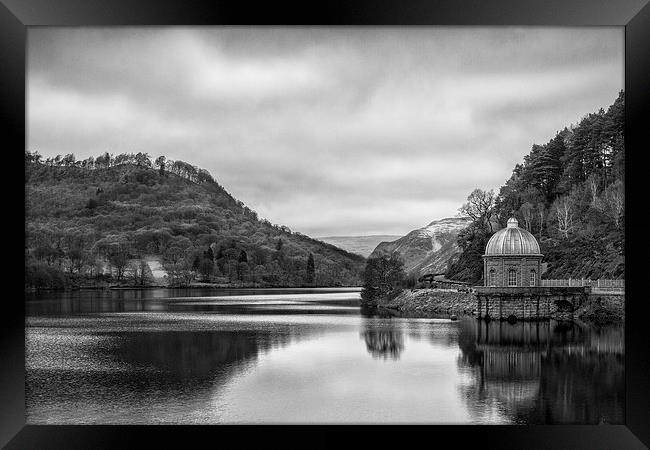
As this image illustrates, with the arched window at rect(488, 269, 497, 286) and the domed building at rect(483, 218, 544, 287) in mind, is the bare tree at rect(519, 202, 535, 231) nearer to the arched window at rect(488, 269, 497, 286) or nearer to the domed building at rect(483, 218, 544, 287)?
the domed building at rect(483, 218, 544, 287)

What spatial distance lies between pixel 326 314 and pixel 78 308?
9.27 meters

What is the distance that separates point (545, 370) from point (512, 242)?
6640 mm

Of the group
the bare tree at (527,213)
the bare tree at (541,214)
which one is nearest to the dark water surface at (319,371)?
the bare tree at (541,214)

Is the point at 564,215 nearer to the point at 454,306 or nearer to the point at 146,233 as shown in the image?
the point at 454,306

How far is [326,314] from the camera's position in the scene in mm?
22344

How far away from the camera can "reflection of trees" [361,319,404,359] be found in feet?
49.8

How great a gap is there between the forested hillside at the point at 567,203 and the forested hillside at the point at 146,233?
16.5ft

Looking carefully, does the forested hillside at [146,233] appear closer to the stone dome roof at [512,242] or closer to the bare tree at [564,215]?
the stone dome roof at [512,242]

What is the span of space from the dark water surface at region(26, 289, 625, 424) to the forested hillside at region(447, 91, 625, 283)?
2.43 meters

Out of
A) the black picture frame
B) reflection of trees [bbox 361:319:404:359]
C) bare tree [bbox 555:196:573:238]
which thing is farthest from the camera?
bare tree [bbox 555:196:573:238]

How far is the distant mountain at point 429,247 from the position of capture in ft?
67.0

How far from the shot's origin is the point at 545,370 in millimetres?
13758

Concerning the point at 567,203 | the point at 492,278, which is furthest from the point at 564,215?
the point at 492,278

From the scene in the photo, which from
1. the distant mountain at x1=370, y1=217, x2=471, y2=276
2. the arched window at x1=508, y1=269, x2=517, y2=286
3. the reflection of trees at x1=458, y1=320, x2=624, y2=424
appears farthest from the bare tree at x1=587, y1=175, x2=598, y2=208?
the reflection of trees at x1=458, y1=320, x2=624, y2=424
